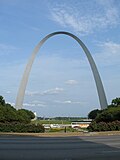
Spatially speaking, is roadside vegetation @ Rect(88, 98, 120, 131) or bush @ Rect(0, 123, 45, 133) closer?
bush @ Rect(0, 123, 45, 133)

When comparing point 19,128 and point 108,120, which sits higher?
point 108,120

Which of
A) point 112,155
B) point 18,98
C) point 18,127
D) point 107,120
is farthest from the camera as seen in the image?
point 18,98

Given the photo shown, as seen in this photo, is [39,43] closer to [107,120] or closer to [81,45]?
[81,45]

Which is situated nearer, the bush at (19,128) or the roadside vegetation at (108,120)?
the bush at (19,128)

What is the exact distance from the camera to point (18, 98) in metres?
58.9

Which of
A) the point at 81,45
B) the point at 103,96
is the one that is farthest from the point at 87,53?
the point at 103,96

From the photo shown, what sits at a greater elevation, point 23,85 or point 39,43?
point 39,43

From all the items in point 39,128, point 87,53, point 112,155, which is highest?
point 87,53

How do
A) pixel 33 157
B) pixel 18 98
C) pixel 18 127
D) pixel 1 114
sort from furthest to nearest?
pixel 18 98
pixel 1 114
pixel 18 127
pixel 33 157

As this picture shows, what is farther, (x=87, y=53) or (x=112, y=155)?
Result: (x=87, y=53)

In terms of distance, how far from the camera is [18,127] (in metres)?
33.3

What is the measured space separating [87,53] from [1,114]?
30501 mm

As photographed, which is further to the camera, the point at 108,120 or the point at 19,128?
the point at 108,120

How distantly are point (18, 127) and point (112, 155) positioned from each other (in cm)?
2118
